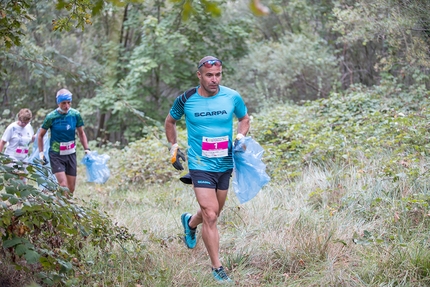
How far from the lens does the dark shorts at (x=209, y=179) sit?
5273 mm

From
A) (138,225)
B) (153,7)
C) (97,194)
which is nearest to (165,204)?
(138,225)

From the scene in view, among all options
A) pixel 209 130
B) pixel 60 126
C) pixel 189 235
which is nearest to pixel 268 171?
pixel 60 126

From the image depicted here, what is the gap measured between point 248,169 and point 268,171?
385cm

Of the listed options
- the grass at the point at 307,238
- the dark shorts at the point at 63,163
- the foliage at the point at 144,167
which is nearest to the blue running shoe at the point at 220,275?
the grass at the point at 307,238

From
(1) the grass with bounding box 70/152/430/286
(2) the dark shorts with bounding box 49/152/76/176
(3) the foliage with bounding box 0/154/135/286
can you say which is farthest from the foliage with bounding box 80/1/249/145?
(3) the foliage with bounding box 0/154/135/286

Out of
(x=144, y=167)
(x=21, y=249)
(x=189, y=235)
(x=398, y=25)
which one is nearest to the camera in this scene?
(x=21, y=249)

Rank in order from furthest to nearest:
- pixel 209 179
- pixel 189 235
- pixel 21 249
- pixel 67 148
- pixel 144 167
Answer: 1. pixel 144 167
2. pixel 67 148
3. pixel 189 235
4. pixel 209 179
5. pixel 21 249

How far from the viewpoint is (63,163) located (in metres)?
8.37

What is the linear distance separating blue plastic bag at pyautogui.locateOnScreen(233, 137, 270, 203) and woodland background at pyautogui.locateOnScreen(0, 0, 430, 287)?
2.09 feet

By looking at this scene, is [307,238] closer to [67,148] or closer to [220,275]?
[220,275]

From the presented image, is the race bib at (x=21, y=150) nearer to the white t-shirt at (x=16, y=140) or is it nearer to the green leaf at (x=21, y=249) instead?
the white t-shirt at (x=16, y=140)

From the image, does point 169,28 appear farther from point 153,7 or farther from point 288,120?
point 288,120

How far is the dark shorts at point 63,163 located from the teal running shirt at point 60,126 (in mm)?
106

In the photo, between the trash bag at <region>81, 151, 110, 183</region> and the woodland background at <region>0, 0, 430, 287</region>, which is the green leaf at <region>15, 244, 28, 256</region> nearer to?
the woodland background at <region>0, 0, 430, 287</region>
